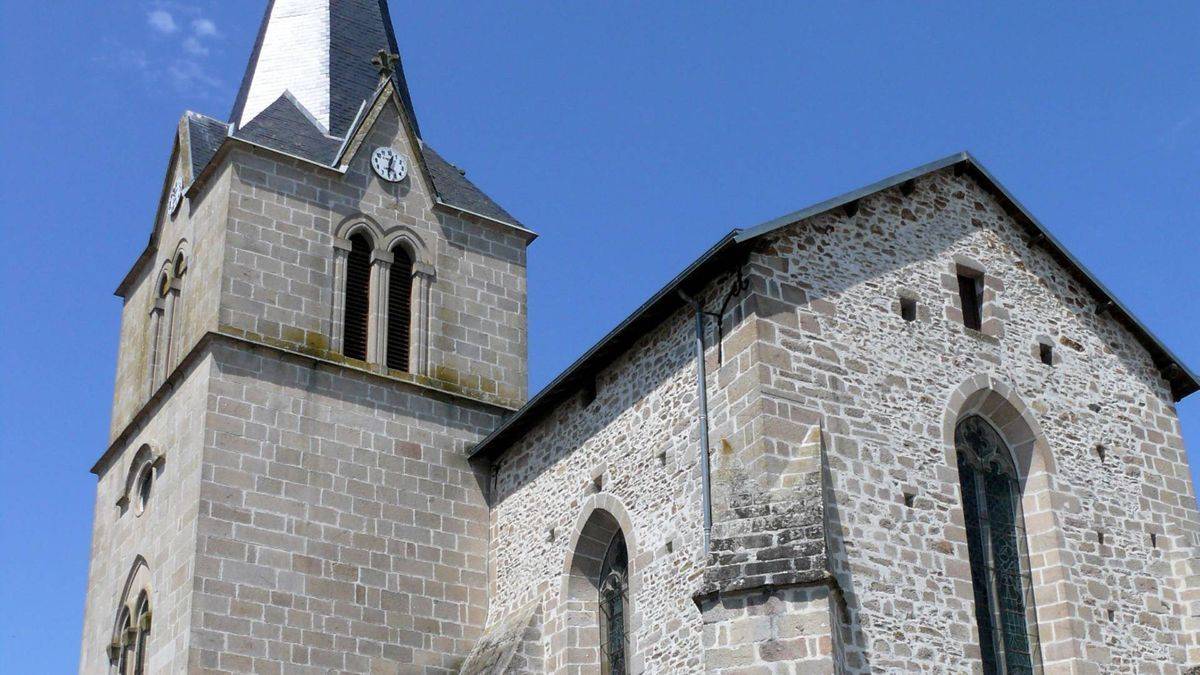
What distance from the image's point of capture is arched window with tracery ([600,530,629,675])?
675 inches

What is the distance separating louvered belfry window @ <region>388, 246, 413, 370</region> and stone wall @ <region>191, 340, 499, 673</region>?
2.36 ft

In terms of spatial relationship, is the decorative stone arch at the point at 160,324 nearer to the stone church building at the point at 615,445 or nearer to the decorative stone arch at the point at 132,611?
the stone church building at the point at 615,445

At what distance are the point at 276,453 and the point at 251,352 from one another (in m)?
1.41

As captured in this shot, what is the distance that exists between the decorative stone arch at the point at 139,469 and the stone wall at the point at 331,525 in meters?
1.60

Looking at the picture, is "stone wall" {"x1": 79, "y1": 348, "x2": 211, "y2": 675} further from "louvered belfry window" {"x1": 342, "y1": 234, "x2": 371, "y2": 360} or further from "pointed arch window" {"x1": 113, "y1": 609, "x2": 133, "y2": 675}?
A: "louvered belfry window" {"x1": 342, "y1": 234, "x2": 371, "y2": 360}

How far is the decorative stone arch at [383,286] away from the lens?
20.7m

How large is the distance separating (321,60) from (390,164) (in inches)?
104

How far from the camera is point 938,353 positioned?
53.8 feet

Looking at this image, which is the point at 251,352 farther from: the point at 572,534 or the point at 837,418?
the point at 837,418

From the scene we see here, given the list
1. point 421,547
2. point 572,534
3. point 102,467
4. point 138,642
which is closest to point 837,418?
point 572,534

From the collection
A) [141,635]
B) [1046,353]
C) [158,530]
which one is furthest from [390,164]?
[1046,353]

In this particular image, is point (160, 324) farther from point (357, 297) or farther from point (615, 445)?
point (615, 445)

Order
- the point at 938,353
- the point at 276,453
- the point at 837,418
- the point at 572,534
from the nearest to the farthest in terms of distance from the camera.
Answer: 1. the point at 837,418
2. the point at 938,353
3. the point at 572,534
4. the point at 276,453

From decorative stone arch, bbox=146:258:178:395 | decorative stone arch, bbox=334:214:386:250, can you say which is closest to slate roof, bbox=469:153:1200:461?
decorative stone arch, bbox=334:214:386:250
